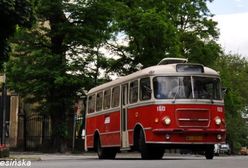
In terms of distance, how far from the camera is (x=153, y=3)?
48.6 metres

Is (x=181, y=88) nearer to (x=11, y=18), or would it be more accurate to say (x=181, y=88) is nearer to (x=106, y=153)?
(x=106, y=153)

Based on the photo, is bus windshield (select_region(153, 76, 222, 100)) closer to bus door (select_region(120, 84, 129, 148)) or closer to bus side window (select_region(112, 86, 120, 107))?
bus door (select_region(120, 84, 129, 148))

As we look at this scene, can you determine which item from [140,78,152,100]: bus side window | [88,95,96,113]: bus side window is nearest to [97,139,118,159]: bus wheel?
[88,95,96,113]: bus side window

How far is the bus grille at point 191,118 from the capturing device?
2236cm

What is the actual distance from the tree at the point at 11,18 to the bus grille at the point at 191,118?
276 inches

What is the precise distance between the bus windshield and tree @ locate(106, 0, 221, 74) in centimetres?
2089

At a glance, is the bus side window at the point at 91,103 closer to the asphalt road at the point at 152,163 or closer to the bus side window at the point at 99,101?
the bus side window at the point at 99,101

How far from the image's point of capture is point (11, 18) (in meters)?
17.4

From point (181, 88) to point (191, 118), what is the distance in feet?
3.93

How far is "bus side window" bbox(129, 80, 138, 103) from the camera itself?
24016mm

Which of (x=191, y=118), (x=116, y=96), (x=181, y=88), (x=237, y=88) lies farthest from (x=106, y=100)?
(x=237, y=88)

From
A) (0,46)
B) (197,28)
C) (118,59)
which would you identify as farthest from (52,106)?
(0,46)

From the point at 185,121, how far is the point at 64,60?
849 inches

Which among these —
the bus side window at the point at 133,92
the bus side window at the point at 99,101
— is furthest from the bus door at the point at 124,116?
the bus side window at the point at 99,101
